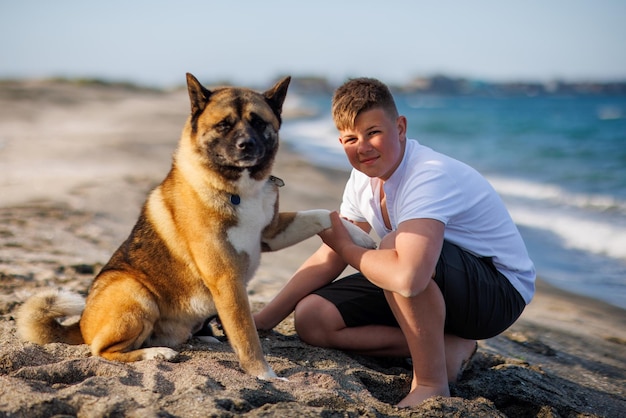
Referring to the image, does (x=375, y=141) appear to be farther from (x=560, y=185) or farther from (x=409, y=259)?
(x=560, y=185)

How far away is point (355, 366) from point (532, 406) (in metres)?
0.95

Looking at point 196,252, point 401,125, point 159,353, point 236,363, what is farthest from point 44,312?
point 401,125

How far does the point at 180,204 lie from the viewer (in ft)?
11.5

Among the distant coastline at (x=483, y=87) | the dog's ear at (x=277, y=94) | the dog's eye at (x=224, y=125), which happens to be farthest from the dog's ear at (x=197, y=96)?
the distant coastline at (x=483, y=87)

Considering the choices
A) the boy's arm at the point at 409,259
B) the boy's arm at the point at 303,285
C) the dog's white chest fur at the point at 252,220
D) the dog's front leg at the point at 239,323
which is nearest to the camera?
the boy's arm at the point at 409,259

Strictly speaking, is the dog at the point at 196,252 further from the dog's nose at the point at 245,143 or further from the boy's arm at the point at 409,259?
the boy's arm at the point at 409,259

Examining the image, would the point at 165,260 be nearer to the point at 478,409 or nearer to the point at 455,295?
the point at 455,295

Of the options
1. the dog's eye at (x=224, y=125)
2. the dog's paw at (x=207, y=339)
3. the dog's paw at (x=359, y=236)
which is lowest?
the dog's paw at (x=207, y=339)

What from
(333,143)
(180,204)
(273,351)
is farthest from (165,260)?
(333,143)

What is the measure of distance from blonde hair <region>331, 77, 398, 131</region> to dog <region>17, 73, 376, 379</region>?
0.47m

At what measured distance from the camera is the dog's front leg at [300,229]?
3.70m

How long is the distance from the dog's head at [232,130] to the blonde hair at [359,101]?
1.45 feet

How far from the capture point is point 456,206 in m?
3.17

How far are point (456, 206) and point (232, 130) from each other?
50.3 inches
